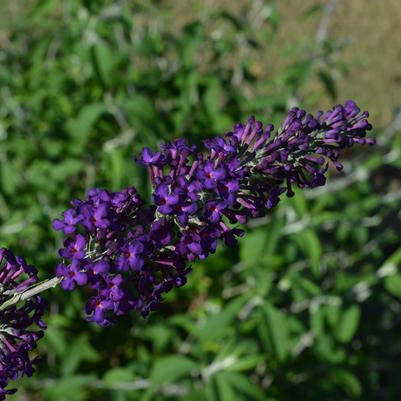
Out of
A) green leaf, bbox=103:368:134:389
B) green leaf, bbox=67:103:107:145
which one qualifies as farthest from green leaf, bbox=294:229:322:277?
green leaf, bbox=67:103:107:145

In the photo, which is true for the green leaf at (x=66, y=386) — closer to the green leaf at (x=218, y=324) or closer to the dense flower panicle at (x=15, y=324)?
the green leaf at (x=218, y=324)

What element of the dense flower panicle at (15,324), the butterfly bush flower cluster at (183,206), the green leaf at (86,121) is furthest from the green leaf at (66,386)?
the butterfly bush flower cluster at (183,206)

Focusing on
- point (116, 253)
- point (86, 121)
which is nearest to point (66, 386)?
point (86, 121)

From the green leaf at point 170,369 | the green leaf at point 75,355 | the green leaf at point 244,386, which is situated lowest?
the green leaf at point 244,386

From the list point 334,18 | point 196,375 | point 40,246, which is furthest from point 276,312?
point 334,18

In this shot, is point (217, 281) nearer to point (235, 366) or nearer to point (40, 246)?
point (235, 366)

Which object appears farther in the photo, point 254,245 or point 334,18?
point 334,18
